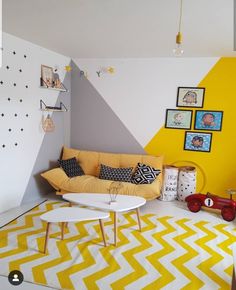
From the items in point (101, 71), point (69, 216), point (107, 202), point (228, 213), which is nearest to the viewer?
point (69, 216)

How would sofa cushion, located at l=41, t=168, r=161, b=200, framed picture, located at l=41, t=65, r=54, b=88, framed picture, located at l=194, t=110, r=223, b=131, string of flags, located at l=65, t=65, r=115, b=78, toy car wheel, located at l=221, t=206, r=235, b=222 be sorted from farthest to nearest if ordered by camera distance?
string of flags, located at l=65, t=65, r=115, b=78 < framed picture, located at l=194, t=110, r=223, b=131 < framed picture, located at l=41, t=65, r=54, b=88 < sofa cushion, located at l=41, t=168, r=161, b=200 < toy car wheel, located at l=221, t=206, r=235, b=222

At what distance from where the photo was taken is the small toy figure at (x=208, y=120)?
3936mm

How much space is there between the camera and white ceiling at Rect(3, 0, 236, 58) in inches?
82.0

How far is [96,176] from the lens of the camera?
13.8 ft

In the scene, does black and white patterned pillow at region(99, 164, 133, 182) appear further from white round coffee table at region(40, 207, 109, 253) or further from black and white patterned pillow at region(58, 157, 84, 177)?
white round coffee table at region(40, 207, 109, 253)

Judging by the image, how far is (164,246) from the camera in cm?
268

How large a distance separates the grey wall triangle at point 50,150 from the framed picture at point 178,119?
178 cm

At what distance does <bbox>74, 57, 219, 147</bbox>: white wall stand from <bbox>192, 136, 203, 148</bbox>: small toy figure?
59cm

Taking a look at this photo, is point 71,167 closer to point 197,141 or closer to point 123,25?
point 197,141

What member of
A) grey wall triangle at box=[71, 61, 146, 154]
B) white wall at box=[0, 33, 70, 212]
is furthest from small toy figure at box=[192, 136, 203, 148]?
white wall at box=[0, 33, 70, 212]

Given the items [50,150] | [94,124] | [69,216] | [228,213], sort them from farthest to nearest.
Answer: [94,124] < [50,150] < [228,213] < [69,216]

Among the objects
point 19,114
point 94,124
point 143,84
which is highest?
point 143,84

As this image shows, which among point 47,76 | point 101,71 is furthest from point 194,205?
point 47,76

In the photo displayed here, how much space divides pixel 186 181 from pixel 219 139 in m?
0.82
